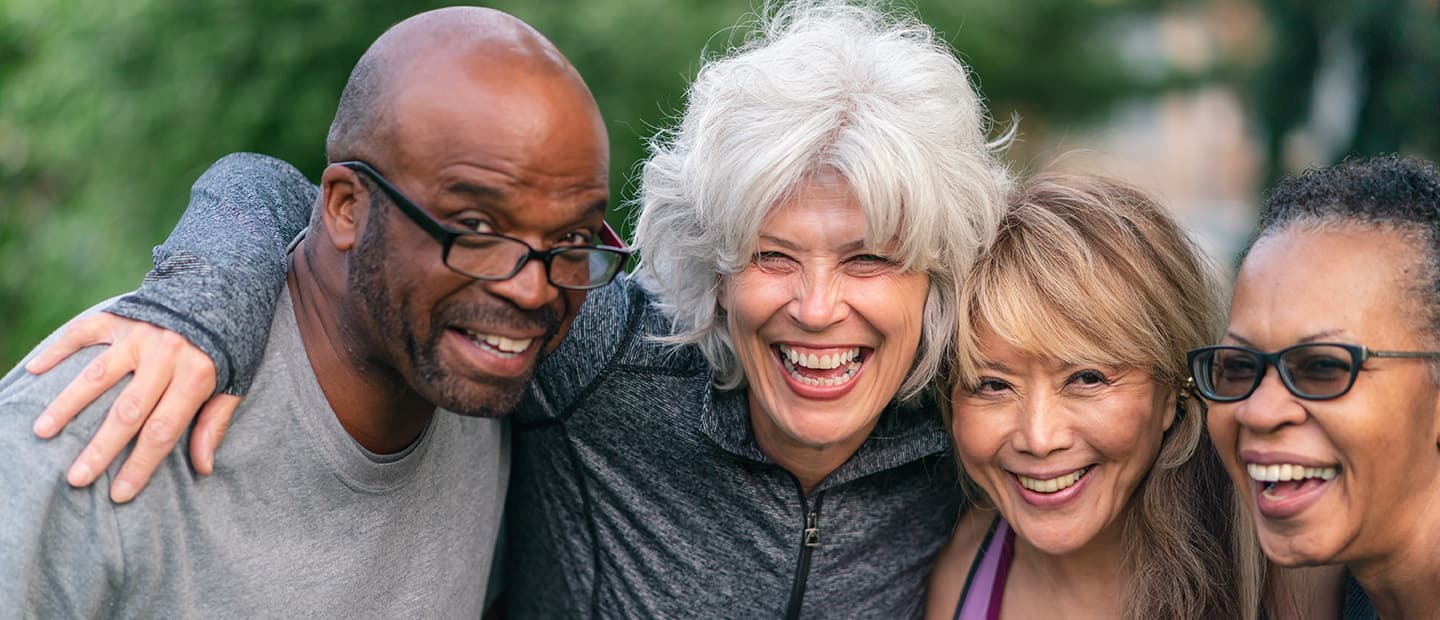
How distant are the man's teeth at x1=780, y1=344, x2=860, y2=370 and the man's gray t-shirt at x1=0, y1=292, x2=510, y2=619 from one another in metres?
0.75

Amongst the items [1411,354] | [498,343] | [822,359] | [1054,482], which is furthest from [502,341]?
[1411,354]

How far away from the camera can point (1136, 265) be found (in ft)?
9.46

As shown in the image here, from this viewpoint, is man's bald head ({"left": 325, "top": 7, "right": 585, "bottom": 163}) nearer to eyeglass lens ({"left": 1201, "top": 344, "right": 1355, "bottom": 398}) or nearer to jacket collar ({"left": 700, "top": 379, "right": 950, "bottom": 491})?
jacket collar ({"left": 700, "top": 379, "right": 950, "bottom": 491})

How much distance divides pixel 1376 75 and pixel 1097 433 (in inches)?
193

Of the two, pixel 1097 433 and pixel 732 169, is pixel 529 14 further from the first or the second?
pixel 1097 433

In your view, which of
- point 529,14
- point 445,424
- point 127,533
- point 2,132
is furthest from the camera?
point 2,132

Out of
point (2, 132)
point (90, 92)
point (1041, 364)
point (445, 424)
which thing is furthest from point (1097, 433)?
point (2, 132)

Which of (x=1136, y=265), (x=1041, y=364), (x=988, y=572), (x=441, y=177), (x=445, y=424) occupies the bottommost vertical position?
(x=988, y=572)

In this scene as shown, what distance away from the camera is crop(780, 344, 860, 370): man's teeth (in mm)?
2895

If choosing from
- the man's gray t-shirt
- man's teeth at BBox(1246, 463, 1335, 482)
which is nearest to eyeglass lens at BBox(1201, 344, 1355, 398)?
man's teeth at BBox(1246, 463, 1335, 482)

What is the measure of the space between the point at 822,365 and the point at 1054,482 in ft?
1.91

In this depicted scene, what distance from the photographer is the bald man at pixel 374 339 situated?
2242 millimetres

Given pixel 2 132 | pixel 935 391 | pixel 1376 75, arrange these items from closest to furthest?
pixel 935 391 < pixel 1376 75 < pixel 2 132

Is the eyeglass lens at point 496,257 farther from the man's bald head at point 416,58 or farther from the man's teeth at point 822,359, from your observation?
the man's teeth at point 822,359
